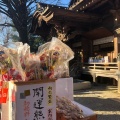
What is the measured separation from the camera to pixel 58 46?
91.8 inches

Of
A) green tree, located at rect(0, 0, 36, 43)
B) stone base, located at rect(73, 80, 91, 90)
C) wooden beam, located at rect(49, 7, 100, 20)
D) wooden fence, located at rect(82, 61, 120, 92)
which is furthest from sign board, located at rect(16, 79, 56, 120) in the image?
green tree, located at rect(0, 0, 36, 43)

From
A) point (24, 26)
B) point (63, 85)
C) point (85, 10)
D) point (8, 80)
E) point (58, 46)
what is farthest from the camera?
point (24, 26)

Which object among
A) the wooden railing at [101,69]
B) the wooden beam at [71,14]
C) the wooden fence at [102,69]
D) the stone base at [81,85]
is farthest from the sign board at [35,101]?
the wooden beam at [71,14]

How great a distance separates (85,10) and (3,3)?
985 centimetres

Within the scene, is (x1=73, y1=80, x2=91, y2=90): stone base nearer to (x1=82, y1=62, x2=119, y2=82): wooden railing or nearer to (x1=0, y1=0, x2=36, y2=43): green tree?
(x1=82, y1=62, x2=119, y2=82): wooden railing

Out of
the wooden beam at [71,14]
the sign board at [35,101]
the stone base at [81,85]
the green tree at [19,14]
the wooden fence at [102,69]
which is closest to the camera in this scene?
the sign board at [35,101]

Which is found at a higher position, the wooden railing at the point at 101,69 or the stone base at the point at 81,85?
the wooden railing at the point at 101,69

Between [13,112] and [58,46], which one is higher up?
[58,46]

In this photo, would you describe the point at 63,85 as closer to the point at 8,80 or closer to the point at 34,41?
the point at 8,80

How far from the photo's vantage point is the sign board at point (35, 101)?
1.88 meters

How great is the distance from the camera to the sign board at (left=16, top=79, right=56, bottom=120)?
6.18 ft

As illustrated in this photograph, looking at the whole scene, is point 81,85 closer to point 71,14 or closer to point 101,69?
point 101,69

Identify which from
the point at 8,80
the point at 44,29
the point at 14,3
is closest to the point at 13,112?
the point at 8,80

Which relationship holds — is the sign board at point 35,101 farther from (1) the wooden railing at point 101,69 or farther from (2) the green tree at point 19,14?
(2) the green tree at point 19,14
